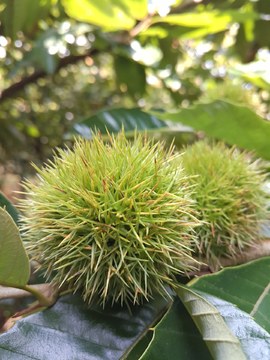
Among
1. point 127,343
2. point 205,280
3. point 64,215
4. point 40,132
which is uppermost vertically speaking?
point 40,132

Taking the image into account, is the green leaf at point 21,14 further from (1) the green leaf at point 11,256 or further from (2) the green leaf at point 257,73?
(1) the green leaf at point 11,256

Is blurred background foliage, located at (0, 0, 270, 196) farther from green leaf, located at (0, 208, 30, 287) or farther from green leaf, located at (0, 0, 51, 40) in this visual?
green leaf, located at (0, 208, 30, 287)

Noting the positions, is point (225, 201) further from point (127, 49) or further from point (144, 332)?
point (127, 49)

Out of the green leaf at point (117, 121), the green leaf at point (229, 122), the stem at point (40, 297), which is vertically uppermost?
the green leaf at point (117, 121)

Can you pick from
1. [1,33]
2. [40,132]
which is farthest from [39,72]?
[40,132]

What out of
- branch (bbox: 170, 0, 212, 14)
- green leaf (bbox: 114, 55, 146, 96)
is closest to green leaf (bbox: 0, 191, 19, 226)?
green leaf (bbox: 114, 55, 146, 96)

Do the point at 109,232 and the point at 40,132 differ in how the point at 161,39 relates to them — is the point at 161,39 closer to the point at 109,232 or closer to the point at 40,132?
the point at 40,132

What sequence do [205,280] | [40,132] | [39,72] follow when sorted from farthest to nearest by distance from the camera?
[40,132]
[39,72]
[205,280]

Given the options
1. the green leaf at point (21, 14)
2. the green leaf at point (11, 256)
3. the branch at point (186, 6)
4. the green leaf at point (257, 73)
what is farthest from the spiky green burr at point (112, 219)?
the branch at point (186, 6)
